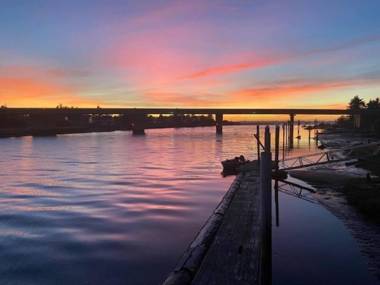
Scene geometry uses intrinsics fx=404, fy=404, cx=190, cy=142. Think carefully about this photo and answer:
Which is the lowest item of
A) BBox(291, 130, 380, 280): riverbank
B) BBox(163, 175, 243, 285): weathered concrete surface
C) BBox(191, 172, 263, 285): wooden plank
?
BBox(291, 130, 380, 280): riverbank

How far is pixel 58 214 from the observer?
26281mm

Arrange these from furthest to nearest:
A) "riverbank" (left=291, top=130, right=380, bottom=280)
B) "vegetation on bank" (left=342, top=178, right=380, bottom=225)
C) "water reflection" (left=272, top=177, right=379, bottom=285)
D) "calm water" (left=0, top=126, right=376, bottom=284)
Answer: "vegetation on bank" (left=342, top=178, right=380, bottom=225), "riverbank" (left=291, top=130, right=380, bottom=280), "calm water" (left=0, top=126, right=376, bottom=284), "water reflection" (left=272, top=177, right=379, bottom=285)

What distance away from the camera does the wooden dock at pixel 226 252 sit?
12.4 metres

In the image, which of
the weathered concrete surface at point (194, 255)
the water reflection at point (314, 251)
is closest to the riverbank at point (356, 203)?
the water reflection at point (314, 251)

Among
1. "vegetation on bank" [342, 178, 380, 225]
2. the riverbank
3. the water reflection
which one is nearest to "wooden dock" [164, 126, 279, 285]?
the water reflection

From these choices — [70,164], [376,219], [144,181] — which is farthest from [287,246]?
[70,164]

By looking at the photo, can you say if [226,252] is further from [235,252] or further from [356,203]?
[356,203]

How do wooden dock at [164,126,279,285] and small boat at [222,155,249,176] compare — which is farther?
small boat at [222,155,249,176]

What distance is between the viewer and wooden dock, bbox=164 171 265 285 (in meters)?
12.4

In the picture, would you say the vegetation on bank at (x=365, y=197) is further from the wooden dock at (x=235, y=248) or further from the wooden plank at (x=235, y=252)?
the wooden dock at (x=235, y=248)

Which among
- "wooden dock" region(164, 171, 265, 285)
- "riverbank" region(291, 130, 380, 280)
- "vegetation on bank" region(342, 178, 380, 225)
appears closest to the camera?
"wooden dock" region(164, 171, 265, 285)

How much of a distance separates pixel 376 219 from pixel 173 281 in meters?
15.1

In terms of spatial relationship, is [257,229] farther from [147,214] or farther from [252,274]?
[147,214]

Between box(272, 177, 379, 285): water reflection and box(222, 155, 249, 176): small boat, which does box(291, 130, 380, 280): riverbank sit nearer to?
box(272, 177, 379, 285): water reflection
